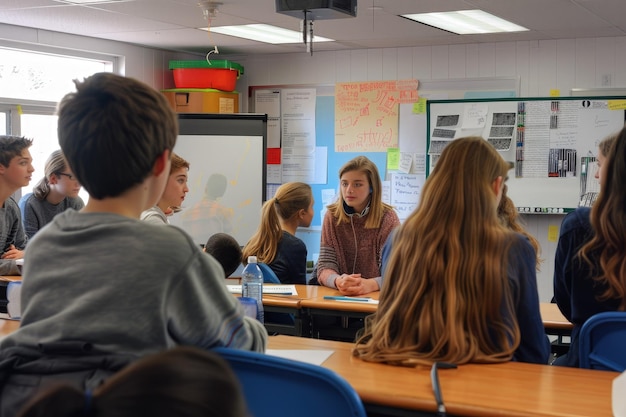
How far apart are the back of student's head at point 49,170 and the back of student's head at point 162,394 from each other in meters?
4.29

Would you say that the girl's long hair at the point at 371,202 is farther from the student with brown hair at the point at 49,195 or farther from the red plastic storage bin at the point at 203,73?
the red plastic storage bin at the point at 203,73

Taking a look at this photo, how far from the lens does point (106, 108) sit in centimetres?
136

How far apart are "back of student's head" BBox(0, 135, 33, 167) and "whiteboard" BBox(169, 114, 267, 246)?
2.04 m

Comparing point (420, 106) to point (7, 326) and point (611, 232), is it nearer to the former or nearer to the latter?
point (611, 232)

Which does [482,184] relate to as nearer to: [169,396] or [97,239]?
[97,239]

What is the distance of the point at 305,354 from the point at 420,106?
455 centimetres

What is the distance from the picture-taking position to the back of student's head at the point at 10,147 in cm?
460

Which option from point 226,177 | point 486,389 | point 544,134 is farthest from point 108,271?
point 226,177

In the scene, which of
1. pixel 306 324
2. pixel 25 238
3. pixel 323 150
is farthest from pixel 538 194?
pixel 25 238

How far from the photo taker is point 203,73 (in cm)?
674

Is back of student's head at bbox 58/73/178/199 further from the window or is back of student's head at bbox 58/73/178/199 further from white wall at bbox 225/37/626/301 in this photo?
white wall at bbox 225/37/626/301

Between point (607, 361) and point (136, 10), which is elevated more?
point (136, 10)

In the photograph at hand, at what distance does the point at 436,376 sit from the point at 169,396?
1.48 m

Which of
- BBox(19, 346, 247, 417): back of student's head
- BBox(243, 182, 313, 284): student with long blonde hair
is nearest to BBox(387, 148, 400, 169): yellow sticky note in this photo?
BBox(243, 182, 313, 284): student with long blonde hair
